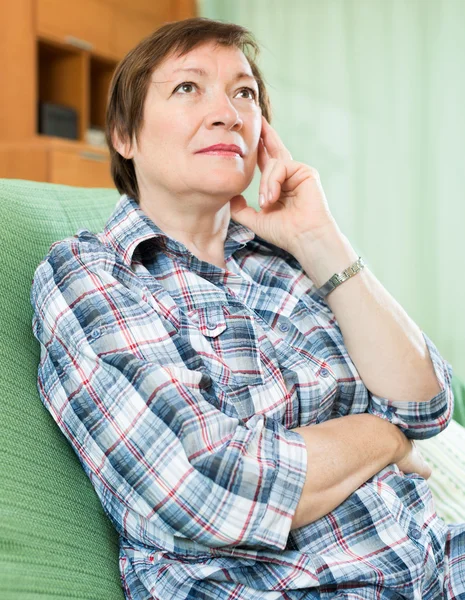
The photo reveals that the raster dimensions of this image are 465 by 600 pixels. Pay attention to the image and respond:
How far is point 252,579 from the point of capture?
874mm

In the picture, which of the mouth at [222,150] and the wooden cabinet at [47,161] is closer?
the mouth at [222,150]

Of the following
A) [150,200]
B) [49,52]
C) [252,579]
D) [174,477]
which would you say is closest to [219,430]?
[174,477]

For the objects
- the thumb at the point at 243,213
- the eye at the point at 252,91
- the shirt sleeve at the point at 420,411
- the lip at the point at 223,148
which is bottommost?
the shirt sleeve at the point at 420,411

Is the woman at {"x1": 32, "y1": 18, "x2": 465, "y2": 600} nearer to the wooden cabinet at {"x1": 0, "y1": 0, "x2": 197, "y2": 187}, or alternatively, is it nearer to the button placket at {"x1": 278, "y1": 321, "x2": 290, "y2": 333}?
the button placket at {"x1": 278, "y1": 321, "x2": 290, "y2": 333}

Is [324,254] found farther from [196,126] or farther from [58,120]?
[58,120]

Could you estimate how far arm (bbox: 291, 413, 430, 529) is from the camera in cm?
88

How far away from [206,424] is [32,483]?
243 millimetres

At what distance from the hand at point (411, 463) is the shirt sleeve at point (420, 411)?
2cm

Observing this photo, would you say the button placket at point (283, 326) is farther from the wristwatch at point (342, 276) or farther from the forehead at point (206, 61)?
the forehead at point (206, 61)

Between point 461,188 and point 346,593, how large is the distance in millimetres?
2832

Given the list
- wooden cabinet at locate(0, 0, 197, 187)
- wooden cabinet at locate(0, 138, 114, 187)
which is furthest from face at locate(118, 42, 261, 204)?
wooden cabinet at locate(0, 0, 197, 187)

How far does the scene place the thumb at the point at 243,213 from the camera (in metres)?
1.26

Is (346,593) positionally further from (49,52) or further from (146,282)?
(49,52)

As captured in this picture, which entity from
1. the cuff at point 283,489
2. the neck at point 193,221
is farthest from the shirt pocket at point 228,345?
the neck at point 193,221
